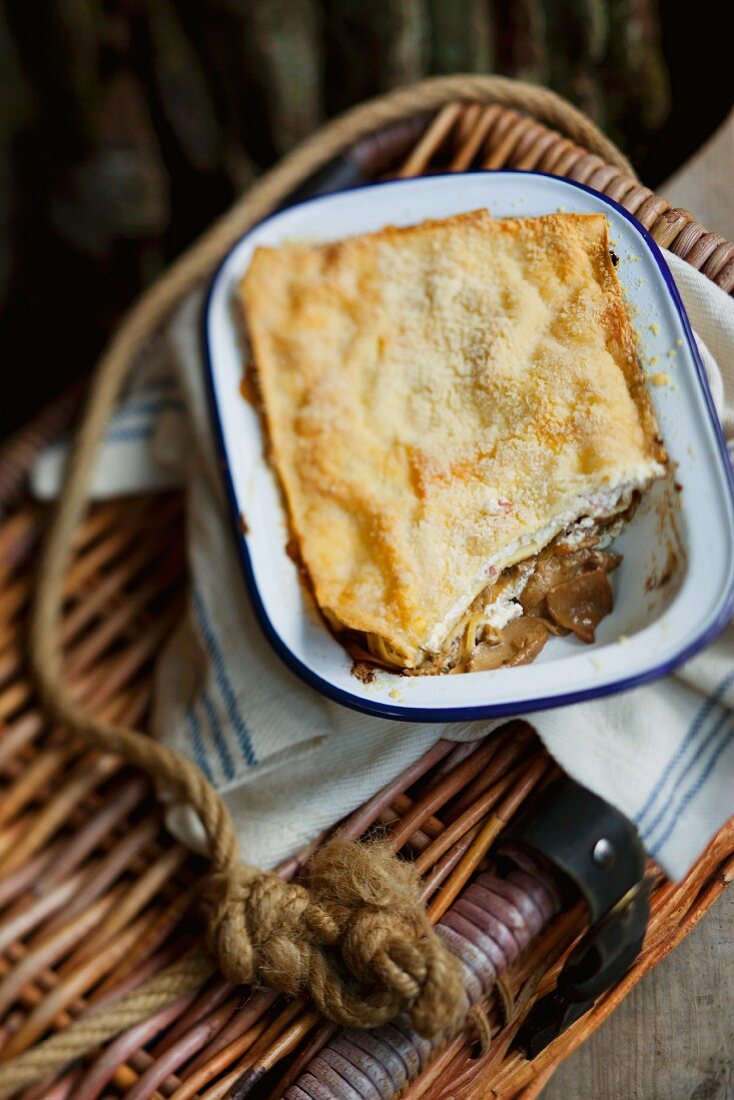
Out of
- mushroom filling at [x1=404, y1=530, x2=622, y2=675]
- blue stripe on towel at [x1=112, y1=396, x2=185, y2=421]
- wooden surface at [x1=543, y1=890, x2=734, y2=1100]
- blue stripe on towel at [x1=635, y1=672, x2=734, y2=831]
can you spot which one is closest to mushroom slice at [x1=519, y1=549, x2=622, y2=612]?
mushroom filling at [x1=404, y1=530, x2=622, y2=675]

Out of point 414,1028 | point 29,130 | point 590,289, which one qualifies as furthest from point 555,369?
point 29,130

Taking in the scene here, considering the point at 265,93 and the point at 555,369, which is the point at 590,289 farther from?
the point at 265,93

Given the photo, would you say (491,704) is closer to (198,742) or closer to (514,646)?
(514,646)

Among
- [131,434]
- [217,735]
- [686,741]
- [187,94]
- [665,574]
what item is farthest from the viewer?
[187,94]

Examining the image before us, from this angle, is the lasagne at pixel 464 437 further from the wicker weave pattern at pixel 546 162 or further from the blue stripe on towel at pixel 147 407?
the blue stripe on towel at pixel 147 407

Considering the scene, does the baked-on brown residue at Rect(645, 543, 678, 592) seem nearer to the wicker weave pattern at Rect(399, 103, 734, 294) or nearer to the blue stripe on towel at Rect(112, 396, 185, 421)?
the wicker weave pattern at Rect(399, 103, 734, 294)

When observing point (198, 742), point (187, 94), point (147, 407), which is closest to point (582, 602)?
point (198, 742)

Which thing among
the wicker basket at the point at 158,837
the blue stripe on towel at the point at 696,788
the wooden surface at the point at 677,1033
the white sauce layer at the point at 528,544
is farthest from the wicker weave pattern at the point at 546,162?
the wooden surface at the point at 677,1033
